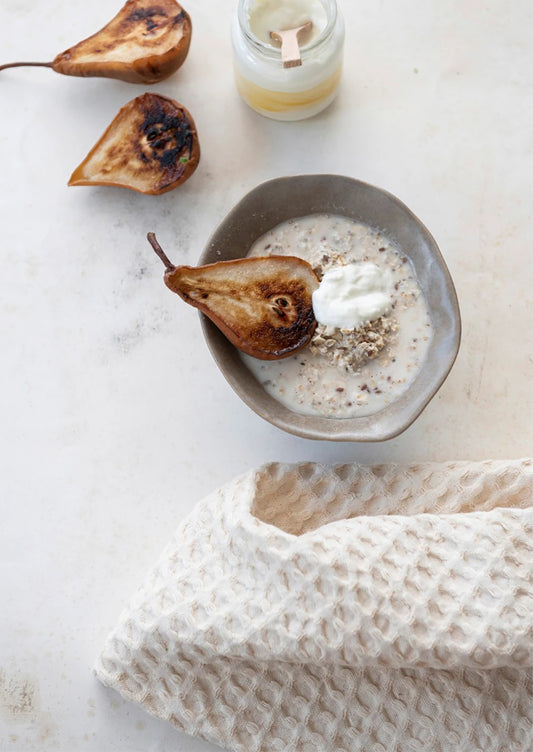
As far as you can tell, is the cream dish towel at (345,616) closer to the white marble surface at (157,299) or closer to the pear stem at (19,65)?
the white marble surface at (157,299)

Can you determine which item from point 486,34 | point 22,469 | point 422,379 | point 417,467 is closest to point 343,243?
point 422,379

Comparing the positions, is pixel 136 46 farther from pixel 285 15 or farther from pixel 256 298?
pixel 256 298

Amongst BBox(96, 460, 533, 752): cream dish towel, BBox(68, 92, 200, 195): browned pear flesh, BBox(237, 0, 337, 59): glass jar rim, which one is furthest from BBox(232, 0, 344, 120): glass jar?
BBox(96, 460, 533, 752): cream dish towel

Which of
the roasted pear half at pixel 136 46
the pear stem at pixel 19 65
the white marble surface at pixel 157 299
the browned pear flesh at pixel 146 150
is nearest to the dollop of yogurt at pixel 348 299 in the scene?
the white marble surface at pixel 157 299

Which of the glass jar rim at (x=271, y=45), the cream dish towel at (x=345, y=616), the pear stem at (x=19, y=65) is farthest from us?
the pear stem at (x=19, y=65)

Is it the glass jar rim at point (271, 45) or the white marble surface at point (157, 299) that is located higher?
the glass jar rim at point (271, 45)

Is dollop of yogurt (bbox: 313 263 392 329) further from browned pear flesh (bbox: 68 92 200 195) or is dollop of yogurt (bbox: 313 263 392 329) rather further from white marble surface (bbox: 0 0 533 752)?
browned pear flesh (bbox: 68 92 200 195)
